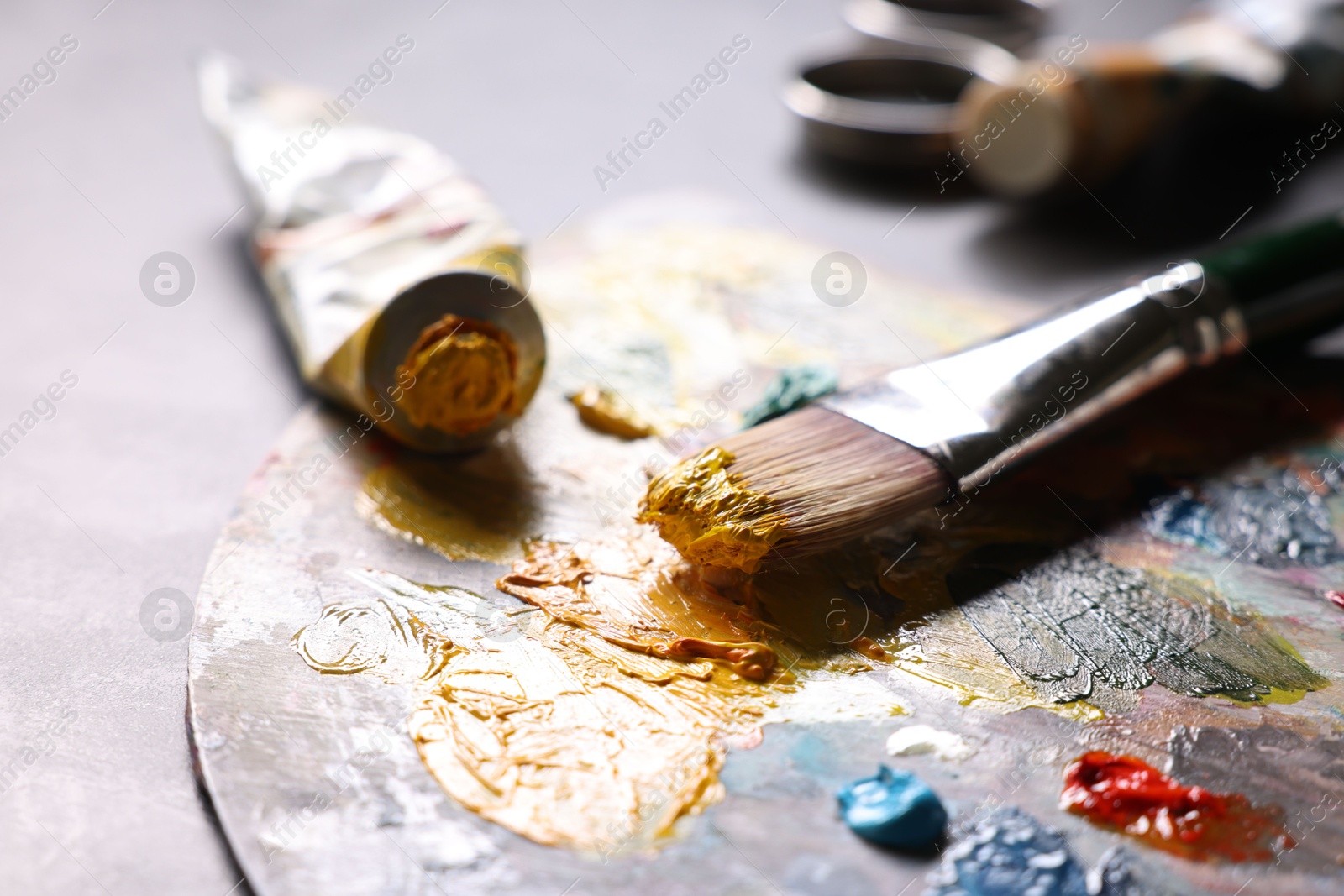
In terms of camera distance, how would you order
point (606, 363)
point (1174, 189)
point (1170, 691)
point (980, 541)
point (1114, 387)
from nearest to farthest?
point (1170, 691)
point (980, 541)
point (1114, 387)
point (606, 363)
point (1174, 189)

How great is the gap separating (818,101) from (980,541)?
62.1 inches

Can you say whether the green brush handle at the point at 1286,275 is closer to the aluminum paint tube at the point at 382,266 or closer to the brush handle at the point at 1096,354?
the brush handle at the point at 1096,354

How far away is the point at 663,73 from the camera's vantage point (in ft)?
10.7

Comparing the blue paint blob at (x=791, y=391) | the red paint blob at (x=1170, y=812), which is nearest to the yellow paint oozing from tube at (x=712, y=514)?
the blue paint blob at (x=791, y=391)

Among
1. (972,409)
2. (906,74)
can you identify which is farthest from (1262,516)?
(906,74)

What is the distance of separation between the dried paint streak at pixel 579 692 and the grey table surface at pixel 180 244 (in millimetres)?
249

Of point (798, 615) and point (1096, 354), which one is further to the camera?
point (1096, 354)

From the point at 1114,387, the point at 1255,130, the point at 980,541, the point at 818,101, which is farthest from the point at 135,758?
the point at 1255,130

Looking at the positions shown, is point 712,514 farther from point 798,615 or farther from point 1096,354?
point 1096,354

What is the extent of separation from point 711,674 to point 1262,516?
2.94 ft

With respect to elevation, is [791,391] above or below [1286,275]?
below

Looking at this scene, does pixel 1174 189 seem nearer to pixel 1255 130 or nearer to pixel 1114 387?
pixel 1255 130

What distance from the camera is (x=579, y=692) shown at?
1292mm

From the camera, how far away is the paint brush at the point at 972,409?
1402 mm
